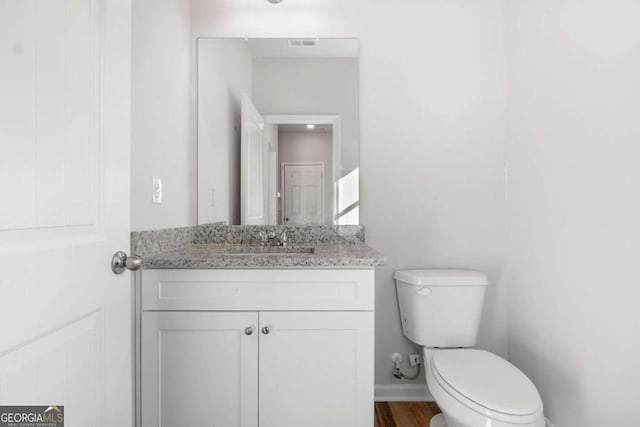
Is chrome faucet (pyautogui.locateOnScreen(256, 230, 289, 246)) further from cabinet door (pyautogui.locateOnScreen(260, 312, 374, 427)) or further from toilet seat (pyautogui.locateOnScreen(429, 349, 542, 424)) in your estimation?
toilet seat (pyautogui.locateOnScreen(429, 349, 542, 424))

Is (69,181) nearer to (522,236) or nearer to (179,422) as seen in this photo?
(179,422)

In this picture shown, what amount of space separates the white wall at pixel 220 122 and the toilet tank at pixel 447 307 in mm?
1033

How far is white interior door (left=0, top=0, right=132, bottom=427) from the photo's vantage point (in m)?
0.57

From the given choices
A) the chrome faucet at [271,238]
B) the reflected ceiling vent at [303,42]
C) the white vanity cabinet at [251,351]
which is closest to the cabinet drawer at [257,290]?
the white vanity cabinet at [251,351]

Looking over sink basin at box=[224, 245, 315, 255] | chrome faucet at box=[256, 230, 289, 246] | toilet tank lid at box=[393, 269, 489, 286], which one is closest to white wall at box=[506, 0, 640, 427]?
toilet tank lid at box=[393, 269, 489, 286]

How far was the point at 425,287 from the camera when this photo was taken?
5.39 feet

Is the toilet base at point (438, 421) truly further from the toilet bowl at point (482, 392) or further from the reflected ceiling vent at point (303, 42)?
the reflected ceiling vent at point (303, 42)

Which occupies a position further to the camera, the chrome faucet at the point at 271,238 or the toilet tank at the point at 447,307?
the chrome faucet at the point at 271,238

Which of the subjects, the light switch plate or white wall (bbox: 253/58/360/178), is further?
white wall (bbox: 253/58/360/178)

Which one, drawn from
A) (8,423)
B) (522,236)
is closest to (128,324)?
(8,423)

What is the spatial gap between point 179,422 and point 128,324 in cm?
57

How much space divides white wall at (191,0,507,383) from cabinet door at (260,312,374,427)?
2.05 feet

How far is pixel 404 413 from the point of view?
1730mm

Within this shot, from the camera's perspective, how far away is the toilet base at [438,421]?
157 centimetres
